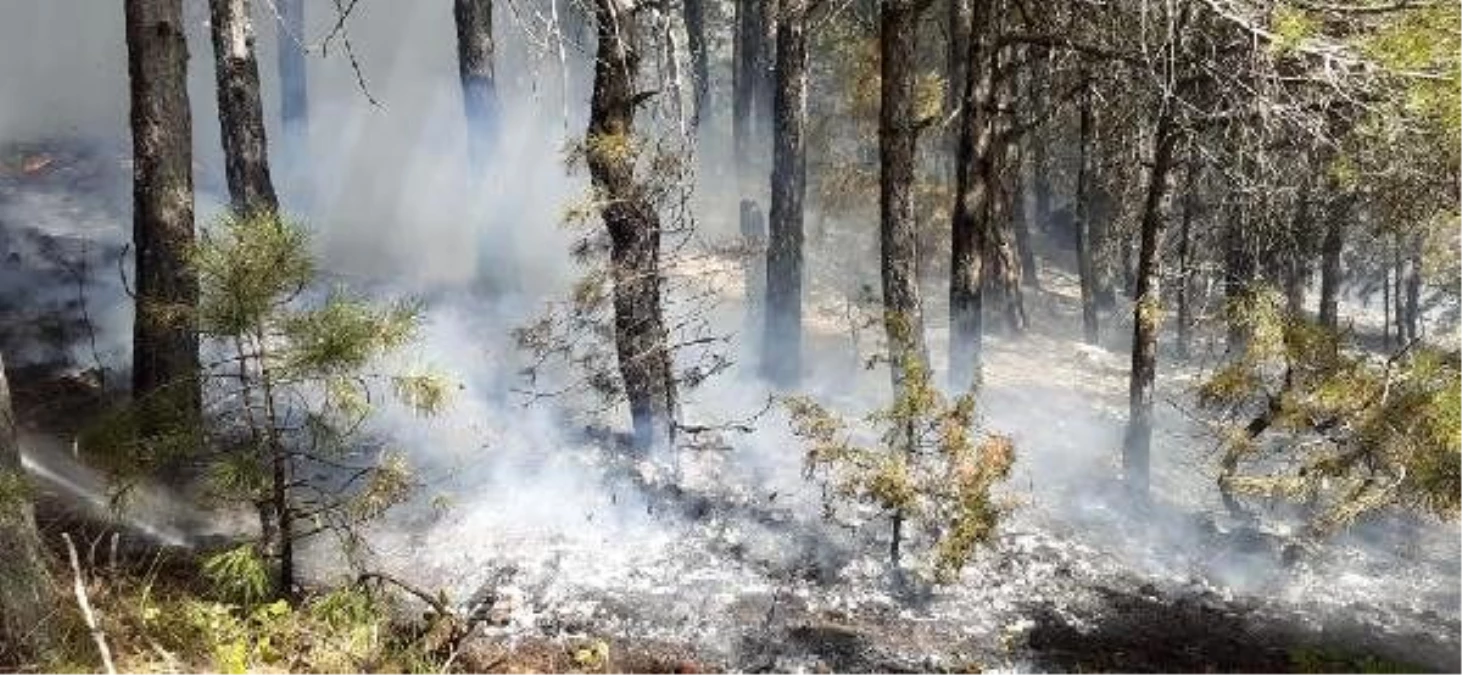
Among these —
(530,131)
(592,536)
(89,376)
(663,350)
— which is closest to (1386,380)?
(663,350)

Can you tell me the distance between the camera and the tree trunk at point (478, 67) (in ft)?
47.1

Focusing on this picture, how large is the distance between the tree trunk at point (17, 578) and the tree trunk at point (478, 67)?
1015 cm

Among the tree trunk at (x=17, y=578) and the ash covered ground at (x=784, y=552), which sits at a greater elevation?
the tree trunk at (x=17, y=578)

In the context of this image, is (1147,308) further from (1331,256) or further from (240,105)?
(240,105)

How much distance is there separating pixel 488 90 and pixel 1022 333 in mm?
9903

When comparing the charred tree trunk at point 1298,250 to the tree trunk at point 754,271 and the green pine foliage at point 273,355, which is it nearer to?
the tree trunk at point 754,271

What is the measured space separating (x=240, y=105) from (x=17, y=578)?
8111 millimetres

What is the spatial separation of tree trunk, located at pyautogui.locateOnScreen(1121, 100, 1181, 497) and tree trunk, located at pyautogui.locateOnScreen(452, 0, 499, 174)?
8477 mm

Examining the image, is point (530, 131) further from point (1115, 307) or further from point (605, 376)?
point (605, 376)

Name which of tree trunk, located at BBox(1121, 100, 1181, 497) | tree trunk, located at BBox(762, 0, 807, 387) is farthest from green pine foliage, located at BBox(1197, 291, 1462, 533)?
tree trunk, located at BBox(762, 0, 807, 387)

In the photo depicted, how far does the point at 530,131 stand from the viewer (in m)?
26.3

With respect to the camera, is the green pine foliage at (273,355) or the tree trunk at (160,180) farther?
the tree trunk at (160,180)

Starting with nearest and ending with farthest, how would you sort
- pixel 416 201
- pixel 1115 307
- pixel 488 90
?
pixel 488 90 → pixel 416 201 → pixel 1115 307

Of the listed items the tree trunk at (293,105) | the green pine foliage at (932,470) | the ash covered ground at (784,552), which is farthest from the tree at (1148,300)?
the tree trunk at (293,105)
